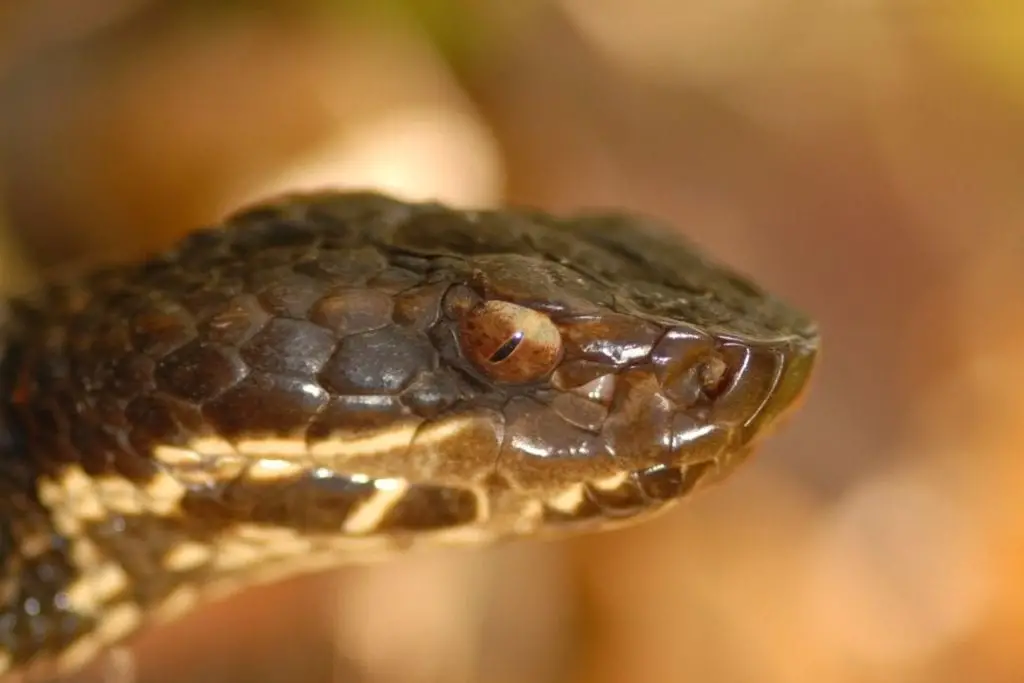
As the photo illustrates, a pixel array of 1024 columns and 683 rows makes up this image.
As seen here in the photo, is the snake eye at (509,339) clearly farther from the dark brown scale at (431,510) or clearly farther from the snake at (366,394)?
the dark brown scale at (431,510)

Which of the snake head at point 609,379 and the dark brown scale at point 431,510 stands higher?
the snake head at point 609,379

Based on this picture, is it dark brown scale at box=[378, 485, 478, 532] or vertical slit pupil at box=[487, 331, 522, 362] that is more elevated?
vertical slit pupil at box=[487, 331, 522, 362]

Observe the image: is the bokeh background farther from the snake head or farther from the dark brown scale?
the snake head

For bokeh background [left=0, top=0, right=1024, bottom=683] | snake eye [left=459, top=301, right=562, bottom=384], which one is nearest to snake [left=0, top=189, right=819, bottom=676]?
snake eye [left=459, top=301, right=562, bottom=384]

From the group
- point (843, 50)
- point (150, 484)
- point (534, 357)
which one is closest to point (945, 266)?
point (843, 50)

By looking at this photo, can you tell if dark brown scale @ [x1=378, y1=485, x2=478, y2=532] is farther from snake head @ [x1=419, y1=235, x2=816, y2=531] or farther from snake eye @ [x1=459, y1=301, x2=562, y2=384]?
snake eye @ [x1=459, y1=301, x2=562, y2=384]

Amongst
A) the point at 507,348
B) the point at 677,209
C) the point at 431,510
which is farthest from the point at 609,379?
the point at 677,209

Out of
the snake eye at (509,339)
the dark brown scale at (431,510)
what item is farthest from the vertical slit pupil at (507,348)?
the dark brown scale at (431,510)

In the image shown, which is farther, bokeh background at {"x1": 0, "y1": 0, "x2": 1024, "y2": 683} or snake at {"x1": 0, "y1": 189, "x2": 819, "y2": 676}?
bokeh background at {"x1": 0, "y1": 0, "x2": 1024, "y2": 683}
